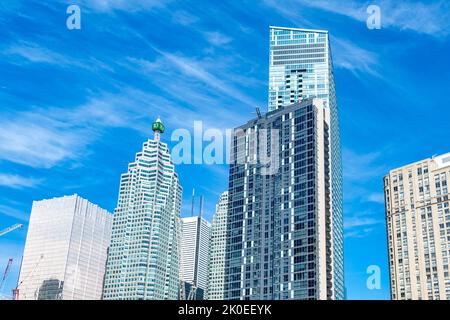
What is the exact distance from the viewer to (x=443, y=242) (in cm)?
16888

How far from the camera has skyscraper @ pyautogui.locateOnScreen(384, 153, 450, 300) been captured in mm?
167375

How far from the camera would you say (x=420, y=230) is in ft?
574

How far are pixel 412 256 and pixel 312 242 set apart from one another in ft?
112

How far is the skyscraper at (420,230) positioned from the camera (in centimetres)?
16738
